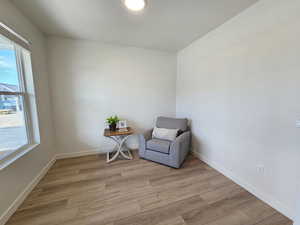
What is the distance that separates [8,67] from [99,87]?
1.41 m

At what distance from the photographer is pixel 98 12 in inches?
72.6

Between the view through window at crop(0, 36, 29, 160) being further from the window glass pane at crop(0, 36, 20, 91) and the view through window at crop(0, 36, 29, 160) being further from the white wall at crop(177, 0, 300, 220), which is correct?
the white wall at crop(177, 0, 300, 220)

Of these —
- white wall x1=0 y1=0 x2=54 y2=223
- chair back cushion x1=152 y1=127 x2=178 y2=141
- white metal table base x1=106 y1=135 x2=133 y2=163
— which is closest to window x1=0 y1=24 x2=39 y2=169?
white wall x1=0 y1=0 x2=54 y2=223

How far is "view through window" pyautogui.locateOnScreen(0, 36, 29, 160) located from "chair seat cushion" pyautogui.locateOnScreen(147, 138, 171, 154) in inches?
79.6

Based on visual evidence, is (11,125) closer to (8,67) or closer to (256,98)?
(8,67)

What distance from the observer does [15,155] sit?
1.69 metres

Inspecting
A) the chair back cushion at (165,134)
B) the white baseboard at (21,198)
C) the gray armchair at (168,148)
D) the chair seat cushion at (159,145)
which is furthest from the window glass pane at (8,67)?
the chair back cushion at (165,134)

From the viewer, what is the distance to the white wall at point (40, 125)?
1.46m

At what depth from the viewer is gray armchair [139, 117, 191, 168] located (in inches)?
94.1

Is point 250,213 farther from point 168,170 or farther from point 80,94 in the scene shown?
point 80,94

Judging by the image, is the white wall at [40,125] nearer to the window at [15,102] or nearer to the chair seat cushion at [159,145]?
the window at [15,102]

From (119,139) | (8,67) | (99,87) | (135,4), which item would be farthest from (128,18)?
(119,139)

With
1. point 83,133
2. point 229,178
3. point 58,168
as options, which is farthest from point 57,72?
point 229,178

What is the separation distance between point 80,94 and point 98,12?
161 centimetres
